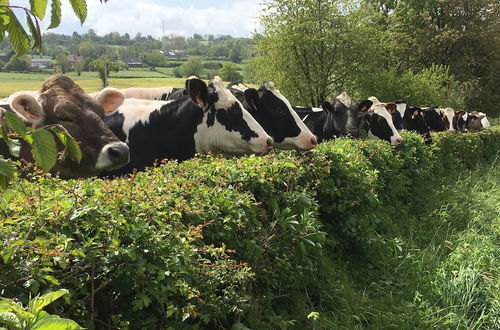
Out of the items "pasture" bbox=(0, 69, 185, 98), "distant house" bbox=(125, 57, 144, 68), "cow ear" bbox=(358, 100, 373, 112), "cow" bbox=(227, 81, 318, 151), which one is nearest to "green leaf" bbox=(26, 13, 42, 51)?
"cow" bbox=(227, 81, 318, 151)

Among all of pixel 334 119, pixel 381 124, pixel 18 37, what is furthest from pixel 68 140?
pixel 381 124

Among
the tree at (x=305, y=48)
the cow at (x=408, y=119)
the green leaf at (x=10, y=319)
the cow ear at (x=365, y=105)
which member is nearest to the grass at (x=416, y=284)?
the green leaf at (x=10, y=319)

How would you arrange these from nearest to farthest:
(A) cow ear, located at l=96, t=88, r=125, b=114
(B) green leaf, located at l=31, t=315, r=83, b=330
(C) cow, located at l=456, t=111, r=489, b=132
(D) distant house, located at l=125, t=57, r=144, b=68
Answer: (B) green leaf, located at l=31, t=315, r=83, b=330 < (A) cow ear, located at l=96, t=88, r=125, b=114 < (C) cow, located at l=456, t=111, r=489, b=132 < (D) distant house, located at l=125, t=57, r=144, b=68

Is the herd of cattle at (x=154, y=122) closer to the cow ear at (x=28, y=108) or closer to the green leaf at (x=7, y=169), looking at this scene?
the cow ear at (x=28, y=108)

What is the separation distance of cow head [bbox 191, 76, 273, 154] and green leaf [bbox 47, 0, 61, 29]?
15.1 feet

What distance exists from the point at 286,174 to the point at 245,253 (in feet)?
4.11

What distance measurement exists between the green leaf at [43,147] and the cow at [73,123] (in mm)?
3220

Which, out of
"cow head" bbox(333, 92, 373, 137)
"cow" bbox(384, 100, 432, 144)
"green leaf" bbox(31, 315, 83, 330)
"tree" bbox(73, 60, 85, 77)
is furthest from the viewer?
"tree" bbox(73, 60, 85, 77)

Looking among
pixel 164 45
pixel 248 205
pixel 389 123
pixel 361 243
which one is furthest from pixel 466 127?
pixel 164 45

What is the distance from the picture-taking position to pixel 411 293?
4.55 metres

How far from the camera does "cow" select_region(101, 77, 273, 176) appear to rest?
5.66m

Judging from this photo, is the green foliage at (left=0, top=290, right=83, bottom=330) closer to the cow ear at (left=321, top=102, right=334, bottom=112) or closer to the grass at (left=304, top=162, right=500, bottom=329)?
the grass at (left=304, top=162, right=500, bottom=329)

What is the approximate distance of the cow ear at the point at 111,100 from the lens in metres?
5.52

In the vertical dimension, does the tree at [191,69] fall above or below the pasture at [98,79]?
above
